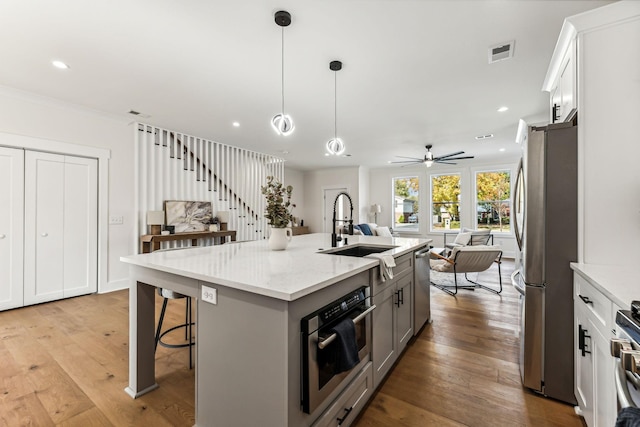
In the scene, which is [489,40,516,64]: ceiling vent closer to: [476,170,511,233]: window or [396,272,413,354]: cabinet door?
[396,272,413,354]: cabinet door

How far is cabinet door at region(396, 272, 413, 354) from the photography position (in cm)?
221

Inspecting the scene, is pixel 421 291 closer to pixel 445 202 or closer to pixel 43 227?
pixel 43 227

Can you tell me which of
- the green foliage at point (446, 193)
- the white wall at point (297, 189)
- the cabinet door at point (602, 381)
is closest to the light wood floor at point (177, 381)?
the cabinet door at point (602, 381)

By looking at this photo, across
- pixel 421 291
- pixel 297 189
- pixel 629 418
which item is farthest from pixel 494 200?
pixel 629 418

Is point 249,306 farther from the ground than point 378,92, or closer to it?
closer to it

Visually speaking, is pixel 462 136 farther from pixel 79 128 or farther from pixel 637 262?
pixel 79 128

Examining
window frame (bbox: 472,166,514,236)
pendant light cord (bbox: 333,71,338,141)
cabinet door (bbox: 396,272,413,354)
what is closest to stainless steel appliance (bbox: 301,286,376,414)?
cabinet door (bbox: 396,272,413,354)

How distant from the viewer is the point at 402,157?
733cm

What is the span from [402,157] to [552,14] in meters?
5.32

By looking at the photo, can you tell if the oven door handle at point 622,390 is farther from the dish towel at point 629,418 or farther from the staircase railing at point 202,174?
the staircase railing at point 202,174

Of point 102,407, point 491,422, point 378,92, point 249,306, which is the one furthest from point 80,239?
point 491,422

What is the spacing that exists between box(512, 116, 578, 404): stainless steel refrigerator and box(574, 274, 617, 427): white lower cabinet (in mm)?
95

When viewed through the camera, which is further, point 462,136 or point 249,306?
point 462,136

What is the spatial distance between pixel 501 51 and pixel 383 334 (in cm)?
272
